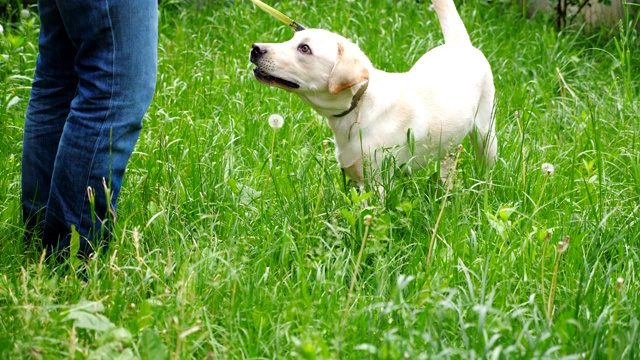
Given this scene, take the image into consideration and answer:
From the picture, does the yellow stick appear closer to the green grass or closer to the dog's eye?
the dog's eye

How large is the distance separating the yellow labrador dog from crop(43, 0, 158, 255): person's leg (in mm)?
673

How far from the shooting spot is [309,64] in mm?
3312

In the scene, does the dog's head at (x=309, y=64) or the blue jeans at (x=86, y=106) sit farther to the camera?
the dog's head at (x=309, y=64)

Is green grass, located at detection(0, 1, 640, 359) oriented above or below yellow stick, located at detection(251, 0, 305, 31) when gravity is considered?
below

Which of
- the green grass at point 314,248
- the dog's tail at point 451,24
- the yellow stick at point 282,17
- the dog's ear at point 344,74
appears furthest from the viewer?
the dog's tail at point 451,24

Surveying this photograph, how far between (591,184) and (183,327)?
6.37 feet

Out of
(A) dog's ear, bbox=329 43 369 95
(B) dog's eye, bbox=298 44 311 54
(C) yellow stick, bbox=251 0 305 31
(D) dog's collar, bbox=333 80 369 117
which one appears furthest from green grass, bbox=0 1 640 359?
(C) yellow stick, bbox=251 0 305 31

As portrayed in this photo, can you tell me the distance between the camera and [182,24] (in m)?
6.00

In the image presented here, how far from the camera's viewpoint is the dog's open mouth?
3.30 metres

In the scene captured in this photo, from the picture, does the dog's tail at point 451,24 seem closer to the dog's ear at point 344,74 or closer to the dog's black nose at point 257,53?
the dog's ear at point 344,74

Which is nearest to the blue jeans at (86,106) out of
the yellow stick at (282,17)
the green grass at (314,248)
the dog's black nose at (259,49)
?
the green grass at (314,248)

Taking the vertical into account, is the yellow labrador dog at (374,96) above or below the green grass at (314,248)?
above

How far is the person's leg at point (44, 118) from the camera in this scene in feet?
9.52

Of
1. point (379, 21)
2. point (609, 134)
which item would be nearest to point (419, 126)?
point (609, 134)
